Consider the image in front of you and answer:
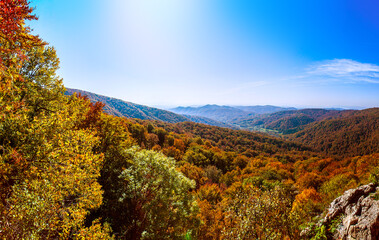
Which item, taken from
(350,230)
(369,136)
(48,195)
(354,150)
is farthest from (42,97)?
(369,136)

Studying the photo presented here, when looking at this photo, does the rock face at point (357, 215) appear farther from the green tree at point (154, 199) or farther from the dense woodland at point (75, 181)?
the green tree at point (154, 199)

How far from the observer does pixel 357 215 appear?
11.2 meters

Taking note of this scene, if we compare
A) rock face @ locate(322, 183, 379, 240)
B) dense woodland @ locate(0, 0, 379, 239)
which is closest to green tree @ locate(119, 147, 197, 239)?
dense woodland @ locate(0, 0, 379, 239)

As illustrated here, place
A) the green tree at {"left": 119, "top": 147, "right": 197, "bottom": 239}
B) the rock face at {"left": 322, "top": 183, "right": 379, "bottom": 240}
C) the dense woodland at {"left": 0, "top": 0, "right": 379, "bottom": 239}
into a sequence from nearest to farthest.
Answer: the dense woodland at {"left": 0, "top": 0, "right": 379, "bottom": 239}
the rock face at {"left": 322, "top": 183, "right": 379, "bottom": 240}
the green tree at {"left": 119, "top": 147, "right": 197, "bottom": 239}

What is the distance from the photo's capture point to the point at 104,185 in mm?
18312

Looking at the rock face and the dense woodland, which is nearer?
the dense woodland

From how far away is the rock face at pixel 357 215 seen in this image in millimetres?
9547

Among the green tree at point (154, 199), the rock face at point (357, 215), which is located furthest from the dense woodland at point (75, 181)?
the rock face at point (357, 215)

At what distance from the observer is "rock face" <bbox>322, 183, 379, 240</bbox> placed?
31.3ft

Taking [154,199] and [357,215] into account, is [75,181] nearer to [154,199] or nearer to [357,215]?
[154,199]

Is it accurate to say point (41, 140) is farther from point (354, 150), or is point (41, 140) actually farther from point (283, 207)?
point (354, 150)

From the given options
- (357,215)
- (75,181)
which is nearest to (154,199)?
(75,181)

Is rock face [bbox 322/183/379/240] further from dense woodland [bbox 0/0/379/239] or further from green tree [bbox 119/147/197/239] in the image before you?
green tree [bbox 119/147/197/239]

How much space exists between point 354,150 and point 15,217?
26692 centimetres
